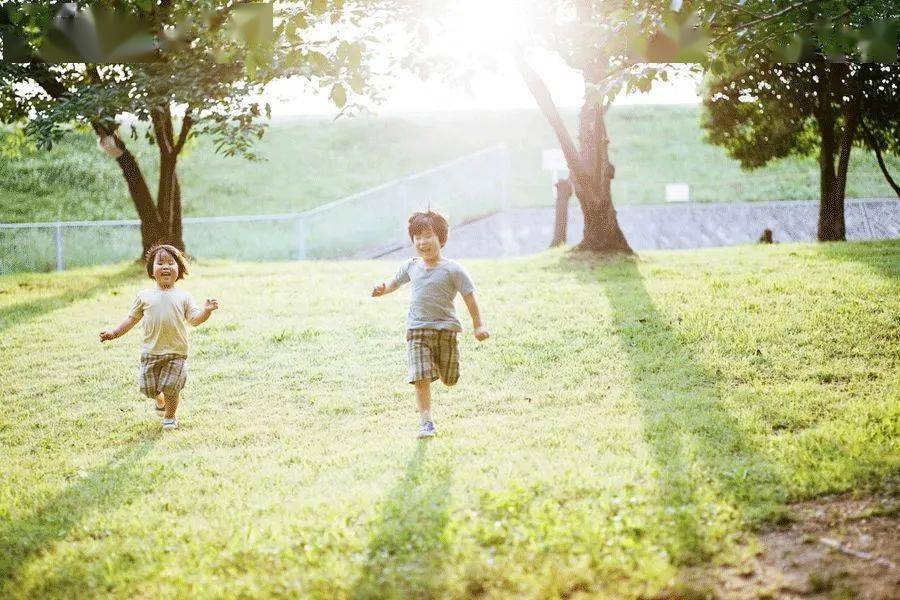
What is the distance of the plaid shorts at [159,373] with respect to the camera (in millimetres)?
6422

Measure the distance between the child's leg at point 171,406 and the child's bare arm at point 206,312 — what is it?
0.73m

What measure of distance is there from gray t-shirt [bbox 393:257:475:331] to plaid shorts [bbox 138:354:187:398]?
6.67 feet

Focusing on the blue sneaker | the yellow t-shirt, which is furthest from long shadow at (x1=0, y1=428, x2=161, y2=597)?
the blue sneaker

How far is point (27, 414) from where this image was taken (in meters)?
7.36

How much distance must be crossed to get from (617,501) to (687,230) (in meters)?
18.9

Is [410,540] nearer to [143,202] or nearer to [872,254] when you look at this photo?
[872,254]

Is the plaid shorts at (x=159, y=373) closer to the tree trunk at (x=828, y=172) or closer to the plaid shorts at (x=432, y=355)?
the plaid shorts at (x=432, y=355)

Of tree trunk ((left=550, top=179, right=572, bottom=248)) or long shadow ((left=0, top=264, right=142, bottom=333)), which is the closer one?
long shadow ((left=0, top=264, right=142, bottom=333))

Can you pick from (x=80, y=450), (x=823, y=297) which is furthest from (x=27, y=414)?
(x=823, y=297)

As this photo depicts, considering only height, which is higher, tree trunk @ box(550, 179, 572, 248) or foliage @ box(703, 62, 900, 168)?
foliage @ box(703, 62, 900, 168)

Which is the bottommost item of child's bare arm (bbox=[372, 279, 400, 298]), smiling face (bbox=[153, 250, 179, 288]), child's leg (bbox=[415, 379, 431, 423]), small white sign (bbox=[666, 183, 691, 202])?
child's leg (bbox=[415, 379, 431, 423])

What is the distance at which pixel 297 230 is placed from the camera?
20.3 metres

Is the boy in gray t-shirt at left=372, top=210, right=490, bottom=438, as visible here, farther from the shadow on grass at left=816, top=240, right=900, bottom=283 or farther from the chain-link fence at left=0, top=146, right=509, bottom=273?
the chain-link fence at left=0, top=146, right=509, bottom=273

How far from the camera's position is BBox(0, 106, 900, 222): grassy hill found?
29.0 m
